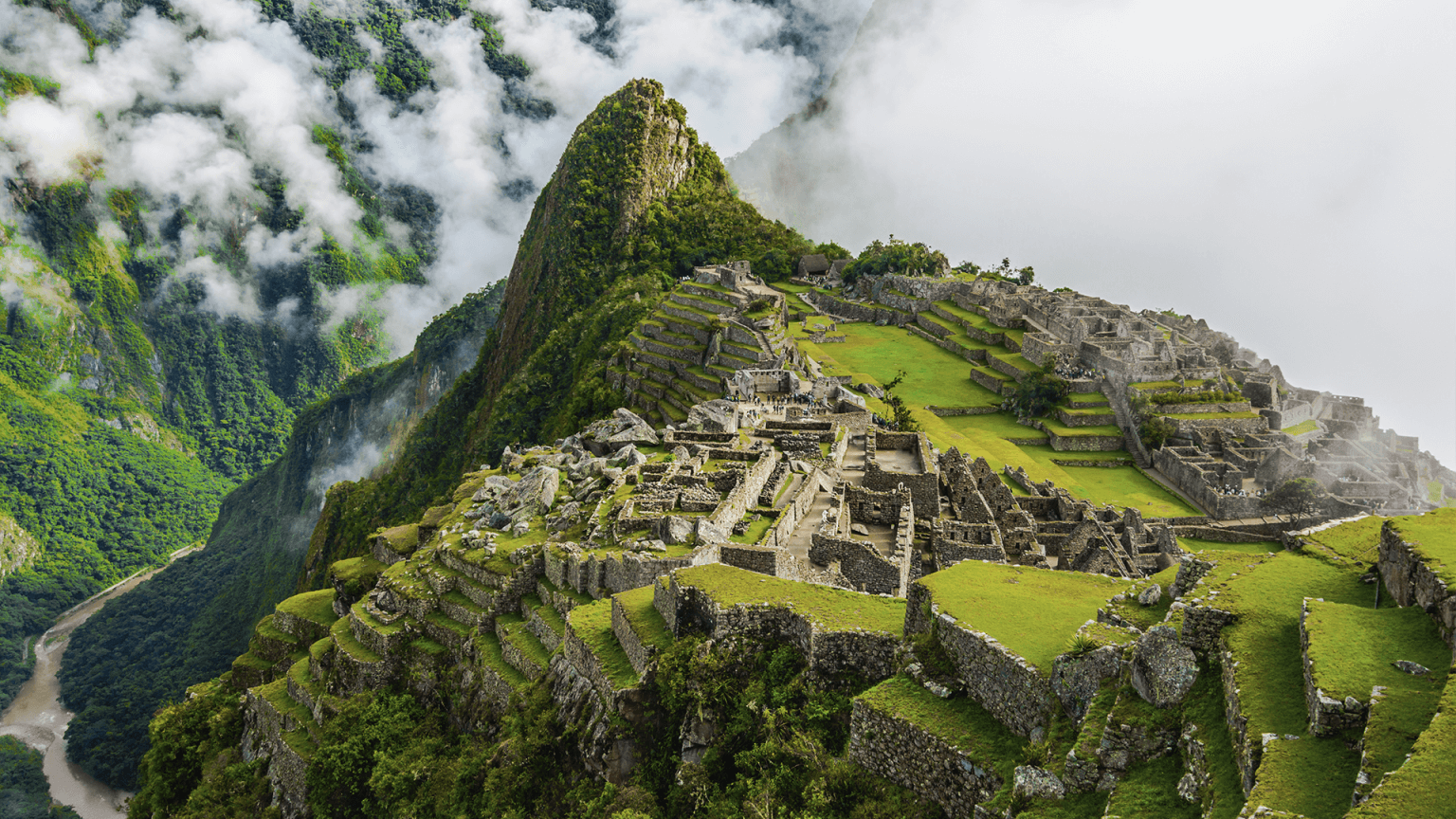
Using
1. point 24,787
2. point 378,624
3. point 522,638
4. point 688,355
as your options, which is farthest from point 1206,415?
point 24,787

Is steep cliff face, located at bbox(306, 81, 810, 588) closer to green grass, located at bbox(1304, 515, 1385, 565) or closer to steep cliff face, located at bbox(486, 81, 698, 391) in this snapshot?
steep cliff face, located at bbox(486, 81, 698, 391)

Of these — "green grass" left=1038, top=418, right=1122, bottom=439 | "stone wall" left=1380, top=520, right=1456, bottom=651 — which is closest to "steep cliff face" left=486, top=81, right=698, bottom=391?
"green grass" left=1038, top=418, right=1122, bottom=439

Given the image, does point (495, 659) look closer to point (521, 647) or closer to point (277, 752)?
point (521, 647)

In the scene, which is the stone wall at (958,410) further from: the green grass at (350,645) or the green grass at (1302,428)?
the green grass at (350,645)

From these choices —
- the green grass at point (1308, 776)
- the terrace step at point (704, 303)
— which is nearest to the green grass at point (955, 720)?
the green grass at point (1308, 776)

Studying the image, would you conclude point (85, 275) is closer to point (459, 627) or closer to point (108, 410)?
point (108, 410)
